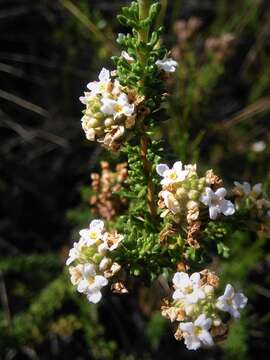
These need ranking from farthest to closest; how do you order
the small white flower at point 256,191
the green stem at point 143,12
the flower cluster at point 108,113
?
the small white flower at point 256,191, the green stem at point 143,12, the flower cluster at point 108,113

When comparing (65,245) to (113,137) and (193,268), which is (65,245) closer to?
(193,268)

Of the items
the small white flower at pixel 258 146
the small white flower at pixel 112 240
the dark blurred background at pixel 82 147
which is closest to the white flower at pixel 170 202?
the small white flower at pixel 112 240

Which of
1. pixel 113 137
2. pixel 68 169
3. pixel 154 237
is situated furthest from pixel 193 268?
pixel 68 169

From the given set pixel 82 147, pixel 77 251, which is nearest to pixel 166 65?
pixel 77 251

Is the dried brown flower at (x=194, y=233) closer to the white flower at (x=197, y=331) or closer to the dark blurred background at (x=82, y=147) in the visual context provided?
the white flower at (x=197, y=331)

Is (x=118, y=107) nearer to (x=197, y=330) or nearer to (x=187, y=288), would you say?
(x=187, y=288)
